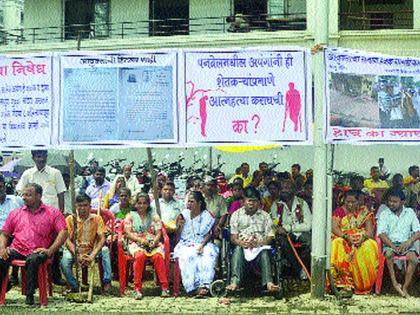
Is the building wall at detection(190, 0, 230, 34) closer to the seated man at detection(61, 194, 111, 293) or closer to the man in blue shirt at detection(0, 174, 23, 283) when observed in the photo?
the man in blue shirt at detection(0, 174, 23, 283)

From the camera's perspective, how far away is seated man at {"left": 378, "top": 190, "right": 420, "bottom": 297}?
25.9ft

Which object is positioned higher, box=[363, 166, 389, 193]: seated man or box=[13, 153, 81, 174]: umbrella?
box=[13, 153, 81, 174]: umbrella

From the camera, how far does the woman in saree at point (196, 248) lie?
7914mm

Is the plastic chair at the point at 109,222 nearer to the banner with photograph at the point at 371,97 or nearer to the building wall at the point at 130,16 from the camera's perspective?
the banner with photograph at the point at 371,97

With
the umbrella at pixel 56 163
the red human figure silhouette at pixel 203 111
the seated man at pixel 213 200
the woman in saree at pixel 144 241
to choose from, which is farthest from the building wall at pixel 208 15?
the red human figure silhouette at pixel 203 111

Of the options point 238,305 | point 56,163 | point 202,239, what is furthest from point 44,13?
point 238,305

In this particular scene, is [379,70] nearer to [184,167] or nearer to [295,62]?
[295,62]

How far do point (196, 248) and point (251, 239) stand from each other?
2.25 feet

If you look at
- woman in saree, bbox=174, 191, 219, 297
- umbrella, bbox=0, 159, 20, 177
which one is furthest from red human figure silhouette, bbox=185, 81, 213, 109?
umbrella, bbox=0, 159, 20, 177

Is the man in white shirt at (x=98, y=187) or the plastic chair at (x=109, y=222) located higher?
the man in white shirt at (x=98, y=187)

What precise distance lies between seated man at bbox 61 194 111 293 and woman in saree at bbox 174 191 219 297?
35.6 inches

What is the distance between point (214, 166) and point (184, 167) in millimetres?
942

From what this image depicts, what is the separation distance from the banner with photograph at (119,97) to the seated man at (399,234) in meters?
2.77

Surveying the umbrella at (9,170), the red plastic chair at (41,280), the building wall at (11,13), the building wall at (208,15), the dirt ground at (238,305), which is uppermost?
the building wall at (11,13)
